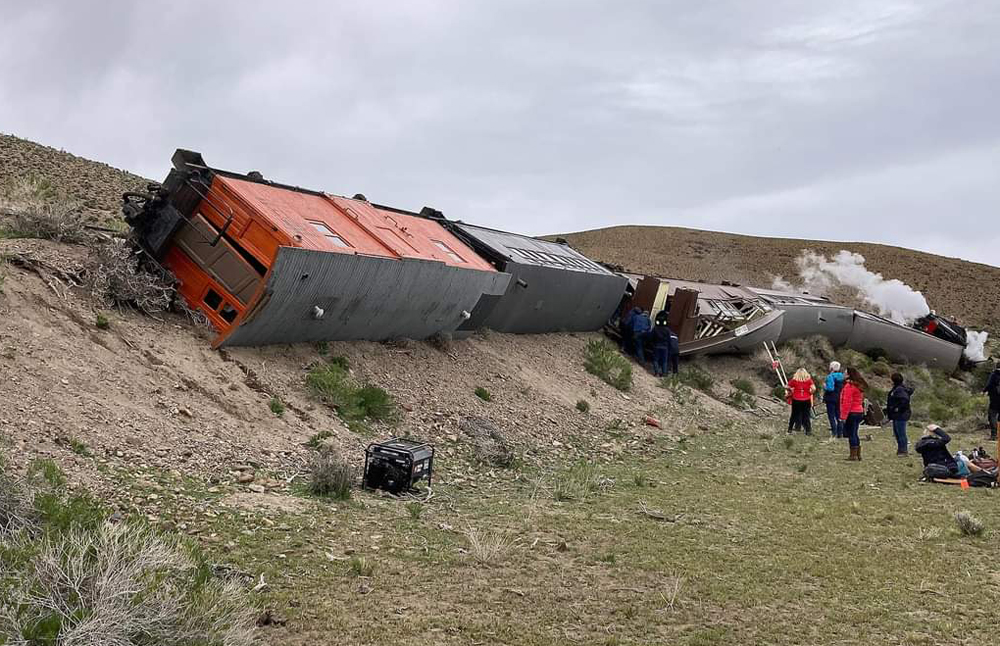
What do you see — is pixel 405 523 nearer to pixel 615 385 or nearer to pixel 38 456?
pixel 38 456

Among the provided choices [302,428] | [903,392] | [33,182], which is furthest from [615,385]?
[33,182]

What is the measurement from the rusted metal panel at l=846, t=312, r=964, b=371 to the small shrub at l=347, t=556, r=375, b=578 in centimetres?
2813

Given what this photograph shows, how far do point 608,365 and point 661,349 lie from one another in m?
2.67

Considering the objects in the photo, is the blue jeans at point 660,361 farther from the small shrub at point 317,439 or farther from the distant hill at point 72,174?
the distant hill at point 72,174

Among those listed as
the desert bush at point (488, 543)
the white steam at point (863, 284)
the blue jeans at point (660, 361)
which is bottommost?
the desert bush at point (488, 543)

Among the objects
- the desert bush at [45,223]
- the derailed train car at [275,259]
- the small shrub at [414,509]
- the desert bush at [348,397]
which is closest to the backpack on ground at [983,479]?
the small shrub at [414,509]

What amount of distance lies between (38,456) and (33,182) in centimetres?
1585

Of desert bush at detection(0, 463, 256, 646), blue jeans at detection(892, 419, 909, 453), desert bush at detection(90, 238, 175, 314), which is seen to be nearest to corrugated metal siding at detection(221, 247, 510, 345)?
desert bush at detection(90, 238, 175, 314)

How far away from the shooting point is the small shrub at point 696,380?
23234 mm

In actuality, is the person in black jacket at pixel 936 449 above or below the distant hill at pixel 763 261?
below

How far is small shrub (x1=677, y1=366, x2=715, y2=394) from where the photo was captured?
76.2 feet

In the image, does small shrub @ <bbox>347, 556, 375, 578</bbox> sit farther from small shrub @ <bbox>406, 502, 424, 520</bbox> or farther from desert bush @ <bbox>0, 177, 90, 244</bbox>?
desert bush @ <bbox>0, 177, 90, 244</bbox>

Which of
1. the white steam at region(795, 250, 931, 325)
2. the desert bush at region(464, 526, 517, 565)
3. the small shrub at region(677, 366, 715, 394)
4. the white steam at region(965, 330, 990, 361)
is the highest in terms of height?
the white steam at region(795, 250, 931, 325)

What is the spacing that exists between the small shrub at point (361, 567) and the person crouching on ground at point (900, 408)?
1060 cm
